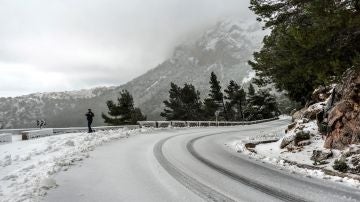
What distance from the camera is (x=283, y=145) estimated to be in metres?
18.5

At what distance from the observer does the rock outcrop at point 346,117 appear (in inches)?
565

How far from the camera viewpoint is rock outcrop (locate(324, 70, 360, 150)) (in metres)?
14.3

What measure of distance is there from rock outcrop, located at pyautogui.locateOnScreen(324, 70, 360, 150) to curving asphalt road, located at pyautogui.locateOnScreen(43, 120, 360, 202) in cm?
297

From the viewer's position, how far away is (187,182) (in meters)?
11.3

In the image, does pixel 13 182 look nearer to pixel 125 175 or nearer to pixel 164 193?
pixel 125 175

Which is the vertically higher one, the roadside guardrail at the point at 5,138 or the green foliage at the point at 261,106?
the green foliage at the point at 261,106

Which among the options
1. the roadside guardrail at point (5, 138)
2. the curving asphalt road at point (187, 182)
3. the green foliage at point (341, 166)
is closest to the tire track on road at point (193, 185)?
the curving asphalt road at point (187, 182)

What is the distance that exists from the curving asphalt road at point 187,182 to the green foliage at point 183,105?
60.8 m

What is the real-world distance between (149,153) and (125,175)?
213 inches

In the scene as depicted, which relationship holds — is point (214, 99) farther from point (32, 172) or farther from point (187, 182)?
point (187, 182)

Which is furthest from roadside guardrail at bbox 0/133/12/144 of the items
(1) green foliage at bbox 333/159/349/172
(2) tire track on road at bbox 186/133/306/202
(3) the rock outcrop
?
(1) green foliage at bbox 333/159/349/172

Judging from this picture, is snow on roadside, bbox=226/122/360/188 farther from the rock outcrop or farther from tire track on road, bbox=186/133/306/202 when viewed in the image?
tire track on road, bbox=186/133/306/202

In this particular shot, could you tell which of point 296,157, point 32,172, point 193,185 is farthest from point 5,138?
point 193,185

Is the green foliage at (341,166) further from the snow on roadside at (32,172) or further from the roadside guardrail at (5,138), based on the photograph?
the roadside guardrail at (5,138)
